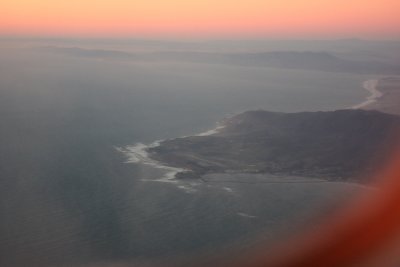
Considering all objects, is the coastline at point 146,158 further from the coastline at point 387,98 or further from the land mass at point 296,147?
the coastline at point 387,98

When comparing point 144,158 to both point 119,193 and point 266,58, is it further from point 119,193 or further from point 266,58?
point 266,58

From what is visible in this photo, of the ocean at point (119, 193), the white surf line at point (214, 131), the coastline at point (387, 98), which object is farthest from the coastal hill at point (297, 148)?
the coastline at point (387, 98)


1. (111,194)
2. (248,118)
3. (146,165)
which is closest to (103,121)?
(248,118)

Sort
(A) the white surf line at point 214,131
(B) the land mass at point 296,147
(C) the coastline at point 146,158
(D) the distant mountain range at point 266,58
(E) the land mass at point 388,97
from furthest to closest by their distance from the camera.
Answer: (D) the distant mountain range at point 266,58, (E) the land mass at point 388,97, (A) the white surf line at point 214,131, (B) the land mass at point 296,147, (C) the coastline at point 146,158

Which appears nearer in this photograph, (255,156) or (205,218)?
(205,218)

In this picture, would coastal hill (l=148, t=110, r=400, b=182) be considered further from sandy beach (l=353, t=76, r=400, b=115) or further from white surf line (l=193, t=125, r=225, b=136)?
sandy beach (l=353, t=76, r=400, b=115)

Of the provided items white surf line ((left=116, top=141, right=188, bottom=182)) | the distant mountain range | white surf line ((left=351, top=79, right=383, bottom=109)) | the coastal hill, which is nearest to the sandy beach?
white surf line ((left=351, top=79, right=383, bottom=109))

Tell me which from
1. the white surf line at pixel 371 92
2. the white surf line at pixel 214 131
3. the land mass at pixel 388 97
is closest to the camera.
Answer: the white surf line at pixel 214 131

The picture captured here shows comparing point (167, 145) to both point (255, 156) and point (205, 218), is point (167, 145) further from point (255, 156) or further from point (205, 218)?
point (205, 218)
